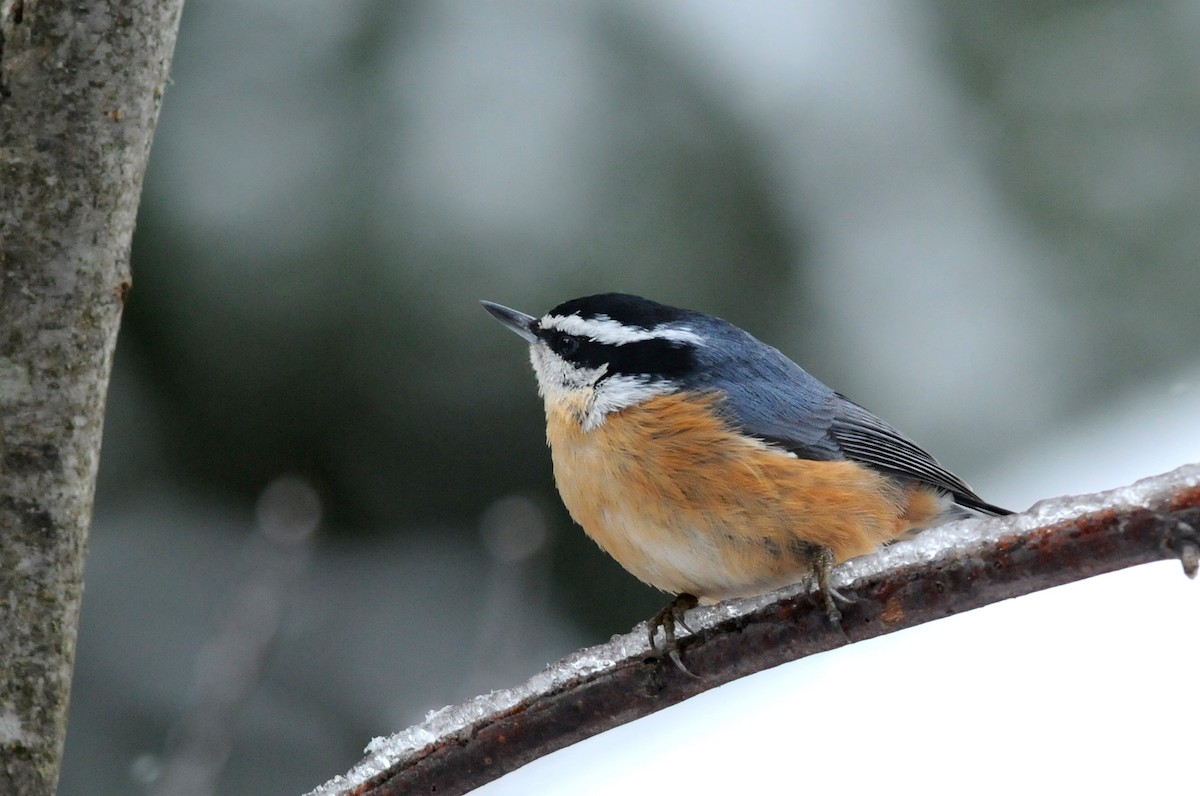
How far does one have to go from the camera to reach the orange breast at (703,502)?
2.79 metres

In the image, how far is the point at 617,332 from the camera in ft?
10.7

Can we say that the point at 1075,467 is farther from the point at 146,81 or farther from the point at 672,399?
the point at 146,81

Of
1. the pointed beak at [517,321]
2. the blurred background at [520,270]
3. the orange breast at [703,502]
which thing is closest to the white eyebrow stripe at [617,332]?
the pointed beak at [517,321]

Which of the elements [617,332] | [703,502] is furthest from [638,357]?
[703,502]

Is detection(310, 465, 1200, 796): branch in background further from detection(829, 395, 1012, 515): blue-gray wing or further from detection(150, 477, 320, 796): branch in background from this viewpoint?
detection(829, 395, 1012, 515): blue-gray wing

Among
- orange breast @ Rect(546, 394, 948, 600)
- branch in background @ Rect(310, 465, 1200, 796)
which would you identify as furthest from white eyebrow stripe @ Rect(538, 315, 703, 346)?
branch in background @ Rect(310, 465, 1200, 796)

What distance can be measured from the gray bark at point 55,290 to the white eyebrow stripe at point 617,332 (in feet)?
5.20

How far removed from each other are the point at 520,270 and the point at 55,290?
2.89 meters

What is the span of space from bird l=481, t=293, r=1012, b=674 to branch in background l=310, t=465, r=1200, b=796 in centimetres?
12

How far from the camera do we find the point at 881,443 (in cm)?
334

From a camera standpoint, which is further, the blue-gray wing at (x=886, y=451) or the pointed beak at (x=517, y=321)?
the pointed beak at (x=517, y=321)

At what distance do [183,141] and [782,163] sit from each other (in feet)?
8.20

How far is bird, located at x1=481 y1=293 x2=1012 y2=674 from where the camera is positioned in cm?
281

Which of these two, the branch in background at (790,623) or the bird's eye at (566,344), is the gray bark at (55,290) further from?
the bird's eye at (566,344)
